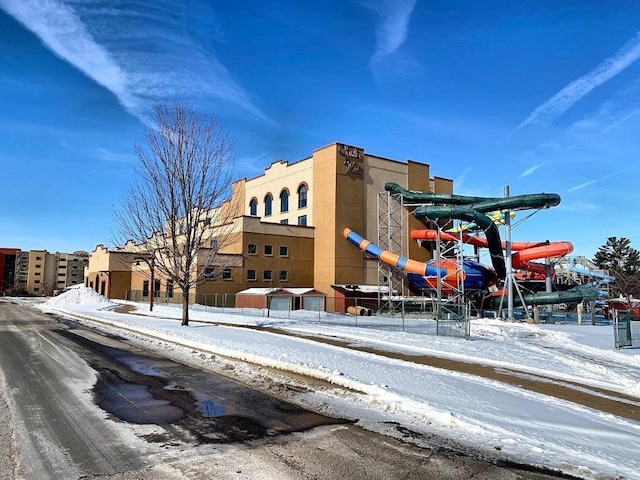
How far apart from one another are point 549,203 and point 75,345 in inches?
1258

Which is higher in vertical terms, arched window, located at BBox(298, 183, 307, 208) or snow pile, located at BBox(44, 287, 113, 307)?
arched window, located at BBox(298, 183, 307, 208)

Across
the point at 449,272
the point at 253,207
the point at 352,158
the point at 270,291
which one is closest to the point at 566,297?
the point at 449,272

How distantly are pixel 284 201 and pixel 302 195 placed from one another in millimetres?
3394

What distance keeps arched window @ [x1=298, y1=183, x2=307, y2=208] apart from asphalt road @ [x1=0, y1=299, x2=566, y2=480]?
135 feet

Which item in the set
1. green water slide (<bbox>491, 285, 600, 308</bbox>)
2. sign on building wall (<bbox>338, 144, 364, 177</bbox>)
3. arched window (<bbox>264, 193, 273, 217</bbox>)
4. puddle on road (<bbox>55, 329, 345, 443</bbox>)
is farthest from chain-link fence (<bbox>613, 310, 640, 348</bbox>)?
arched window (<bbox>264, 193, 273, 217</bbox>)

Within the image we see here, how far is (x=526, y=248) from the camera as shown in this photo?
4397cm

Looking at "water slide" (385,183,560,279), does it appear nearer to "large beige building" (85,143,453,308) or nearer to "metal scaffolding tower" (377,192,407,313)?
"metal scaffolding tower" (377,192,407,313)

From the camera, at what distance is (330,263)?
46.7 metres

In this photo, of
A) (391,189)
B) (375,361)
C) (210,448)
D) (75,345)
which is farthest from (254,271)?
(210,448)

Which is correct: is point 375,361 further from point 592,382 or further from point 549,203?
point 549,203

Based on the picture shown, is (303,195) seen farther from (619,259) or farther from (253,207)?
(619,259)

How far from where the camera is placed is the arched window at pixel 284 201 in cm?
5328

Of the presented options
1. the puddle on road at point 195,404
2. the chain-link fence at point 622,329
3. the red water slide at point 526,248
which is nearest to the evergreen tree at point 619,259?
the red water slide at point 526,248

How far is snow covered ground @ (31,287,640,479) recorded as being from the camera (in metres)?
6.42
